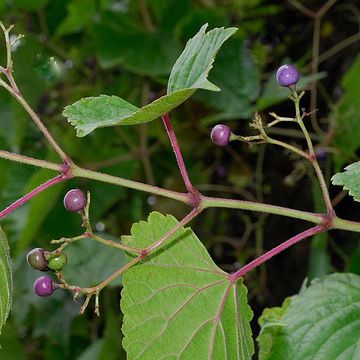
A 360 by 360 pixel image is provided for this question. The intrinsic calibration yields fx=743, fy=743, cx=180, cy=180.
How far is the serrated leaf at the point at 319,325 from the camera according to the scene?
0.73 metres

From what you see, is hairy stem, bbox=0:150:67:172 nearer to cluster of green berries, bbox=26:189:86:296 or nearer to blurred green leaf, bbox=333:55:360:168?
cluster of green berries, bbox=26:189:86:296

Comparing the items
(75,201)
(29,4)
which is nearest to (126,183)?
(75,201)

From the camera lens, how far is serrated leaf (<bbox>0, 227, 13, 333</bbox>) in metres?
0.60

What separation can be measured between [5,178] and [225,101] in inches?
21.8

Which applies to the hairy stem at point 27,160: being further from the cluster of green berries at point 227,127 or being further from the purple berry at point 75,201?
the cluster of green berries at point 227,127

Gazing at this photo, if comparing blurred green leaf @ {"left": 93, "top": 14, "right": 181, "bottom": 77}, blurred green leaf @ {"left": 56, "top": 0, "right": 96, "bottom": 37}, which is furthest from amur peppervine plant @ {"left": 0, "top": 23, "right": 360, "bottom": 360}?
blurred green leaf @ {"left": 56, "top": 0, "right": 96, "bottom": 37}

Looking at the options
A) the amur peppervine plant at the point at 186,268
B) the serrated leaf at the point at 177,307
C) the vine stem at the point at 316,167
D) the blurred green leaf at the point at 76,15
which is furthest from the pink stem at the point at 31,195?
the blurred green leaf at the point at 76,15

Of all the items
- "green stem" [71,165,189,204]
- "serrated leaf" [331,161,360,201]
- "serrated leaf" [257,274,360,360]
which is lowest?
"serrated leaf" [257,274,360,360]

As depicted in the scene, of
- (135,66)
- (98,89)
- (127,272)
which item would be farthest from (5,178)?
(127,272)

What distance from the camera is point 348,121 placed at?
1368mm

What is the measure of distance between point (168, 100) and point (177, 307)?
21cm

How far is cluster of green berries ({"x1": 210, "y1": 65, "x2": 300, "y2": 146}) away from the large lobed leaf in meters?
0.06

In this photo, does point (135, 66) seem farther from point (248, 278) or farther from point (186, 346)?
point (186, 346)

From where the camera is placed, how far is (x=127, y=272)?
0.67m
